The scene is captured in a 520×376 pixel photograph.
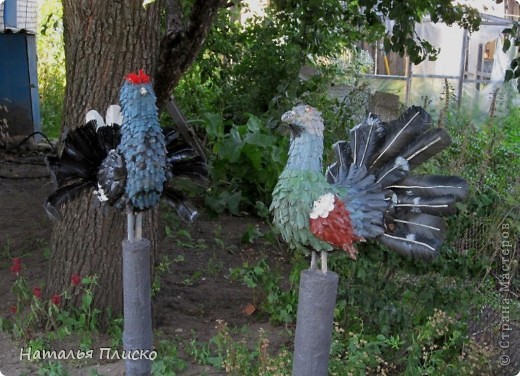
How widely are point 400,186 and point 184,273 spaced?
94.5 inches

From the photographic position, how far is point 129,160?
2510mm

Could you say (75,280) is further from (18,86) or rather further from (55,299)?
(18,86)

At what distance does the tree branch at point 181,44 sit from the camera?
3.79m

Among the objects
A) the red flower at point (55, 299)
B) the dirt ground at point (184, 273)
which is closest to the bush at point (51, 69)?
the dirt ground at point (184, 273)

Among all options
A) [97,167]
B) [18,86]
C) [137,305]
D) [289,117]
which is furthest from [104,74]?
[18,86]

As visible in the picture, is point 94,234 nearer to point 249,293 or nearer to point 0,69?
point 249,293

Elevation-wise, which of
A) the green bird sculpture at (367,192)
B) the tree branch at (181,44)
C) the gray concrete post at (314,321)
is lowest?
the gray concrete post at (314,321)

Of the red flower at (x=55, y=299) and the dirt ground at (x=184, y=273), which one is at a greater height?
the red flower at (x=55, y=299)

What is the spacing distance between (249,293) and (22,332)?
4.30 ft

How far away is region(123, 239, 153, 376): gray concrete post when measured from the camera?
8.47ft

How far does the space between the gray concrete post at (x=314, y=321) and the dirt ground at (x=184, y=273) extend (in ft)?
3.35

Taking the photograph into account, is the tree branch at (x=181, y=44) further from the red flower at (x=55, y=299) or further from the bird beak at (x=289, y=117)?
the bird beak at (x=289, y=117)

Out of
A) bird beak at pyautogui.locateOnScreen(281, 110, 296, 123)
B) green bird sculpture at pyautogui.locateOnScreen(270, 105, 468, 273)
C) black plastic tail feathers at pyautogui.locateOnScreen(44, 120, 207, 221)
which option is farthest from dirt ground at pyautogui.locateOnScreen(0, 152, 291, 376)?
bird beak at pyautogui.locateOnScreen(281, 110, 296, 123)

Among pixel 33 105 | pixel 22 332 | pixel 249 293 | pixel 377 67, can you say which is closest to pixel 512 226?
pixel 249 293
